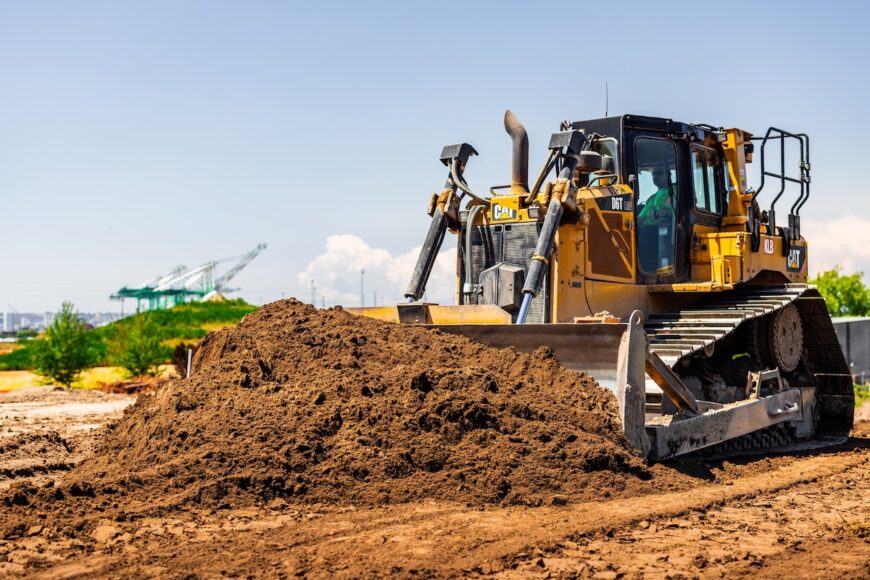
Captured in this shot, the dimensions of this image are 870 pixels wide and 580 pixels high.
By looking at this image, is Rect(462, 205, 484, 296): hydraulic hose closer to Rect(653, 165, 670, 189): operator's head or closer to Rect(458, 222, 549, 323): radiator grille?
Rect(458, 222, 549, 323): radiator grille

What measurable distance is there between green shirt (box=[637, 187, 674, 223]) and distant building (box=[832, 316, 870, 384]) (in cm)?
1568

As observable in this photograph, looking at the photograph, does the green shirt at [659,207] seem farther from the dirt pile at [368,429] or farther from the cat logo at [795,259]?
the dirt pile at [368,429]

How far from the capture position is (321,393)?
26.8 feet

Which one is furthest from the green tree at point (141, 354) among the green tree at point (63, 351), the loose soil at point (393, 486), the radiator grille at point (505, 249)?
the radiator grille at point (505, 249)

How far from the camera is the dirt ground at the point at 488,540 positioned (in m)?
5.54

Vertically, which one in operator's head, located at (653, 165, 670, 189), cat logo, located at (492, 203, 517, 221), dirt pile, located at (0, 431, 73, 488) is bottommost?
dirt pile, located at (0, 431, 73, 488)

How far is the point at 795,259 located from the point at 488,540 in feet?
26.7

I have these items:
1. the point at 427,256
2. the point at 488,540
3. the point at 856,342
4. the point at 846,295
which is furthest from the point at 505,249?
the point at 846,295

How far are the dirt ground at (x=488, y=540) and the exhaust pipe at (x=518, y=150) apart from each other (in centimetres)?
373

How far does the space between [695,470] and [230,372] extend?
4.13m

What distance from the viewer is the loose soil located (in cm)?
577

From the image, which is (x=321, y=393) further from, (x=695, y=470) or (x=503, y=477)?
(x=695, y=470)

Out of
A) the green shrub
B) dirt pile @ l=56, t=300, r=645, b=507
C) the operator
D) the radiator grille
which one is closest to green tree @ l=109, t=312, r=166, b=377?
the green shrub

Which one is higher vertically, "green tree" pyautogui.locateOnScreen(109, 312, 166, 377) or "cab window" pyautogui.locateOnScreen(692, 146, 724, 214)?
"cab window" pyautogui.locateOnScreen(692, 146, 724, 214)
